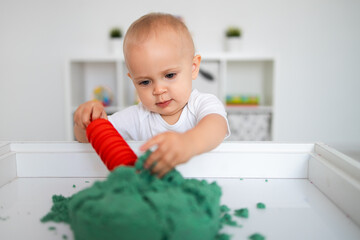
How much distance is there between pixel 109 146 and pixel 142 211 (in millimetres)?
195

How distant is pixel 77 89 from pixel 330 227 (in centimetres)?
212

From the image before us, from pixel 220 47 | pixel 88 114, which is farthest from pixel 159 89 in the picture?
pixel 220 47

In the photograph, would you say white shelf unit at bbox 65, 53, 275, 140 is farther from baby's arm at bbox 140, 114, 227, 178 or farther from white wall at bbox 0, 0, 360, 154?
baby's arm at bbox 140, 114, 227, 178

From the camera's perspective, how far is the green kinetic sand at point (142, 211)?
33cm

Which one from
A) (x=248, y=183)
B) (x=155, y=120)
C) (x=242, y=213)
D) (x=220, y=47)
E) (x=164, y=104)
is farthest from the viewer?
(x=220, y=47)

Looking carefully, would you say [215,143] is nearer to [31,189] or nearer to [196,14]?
[31,189]

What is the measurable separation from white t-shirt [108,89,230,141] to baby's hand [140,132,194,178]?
11.9 inches

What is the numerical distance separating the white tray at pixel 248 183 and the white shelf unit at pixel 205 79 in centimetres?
151

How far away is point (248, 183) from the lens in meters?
0.60

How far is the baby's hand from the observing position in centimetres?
42

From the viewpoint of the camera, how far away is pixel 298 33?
2373mm

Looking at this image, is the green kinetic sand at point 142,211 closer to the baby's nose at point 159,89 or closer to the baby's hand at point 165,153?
the baby's hand at point 165,153

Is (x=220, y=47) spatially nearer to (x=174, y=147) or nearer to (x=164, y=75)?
(x=164, y=75)

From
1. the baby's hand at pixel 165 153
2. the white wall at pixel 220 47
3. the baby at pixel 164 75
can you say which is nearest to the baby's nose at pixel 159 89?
the baby at pixel 164 75
